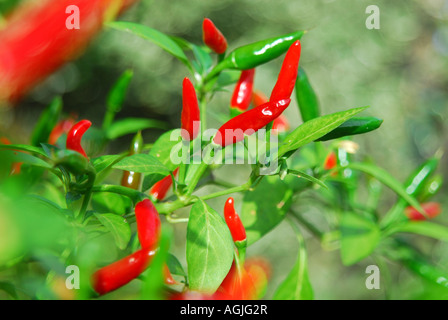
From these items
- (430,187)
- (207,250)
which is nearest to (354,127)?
(207,250)

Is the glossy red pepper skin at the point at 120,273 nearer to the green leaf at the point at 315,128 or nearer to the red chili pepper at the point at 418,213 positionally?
the green leaf at the point at 315,128

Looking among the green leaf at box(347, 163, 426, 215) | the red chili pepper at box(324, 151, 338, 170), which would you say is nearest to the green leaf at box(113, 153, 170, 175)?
the green leaf at box(347, 163, 426, 215)

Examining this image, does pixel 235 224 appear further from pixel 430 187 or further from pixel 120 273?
pixel 430 187

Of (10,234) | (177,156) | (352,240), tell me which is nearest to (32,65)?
(10,234)

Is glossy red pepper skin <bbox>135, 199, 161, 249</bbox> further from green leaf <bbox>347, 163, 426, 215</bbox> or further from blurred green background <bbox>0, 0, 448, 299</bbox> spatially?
blurred green background <bbox>0, 0, 448, 299</bbox>

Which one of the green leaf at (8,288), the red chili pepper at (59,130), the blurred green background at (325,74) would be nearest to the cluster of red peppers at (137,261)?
the green leaf at (8,288)
